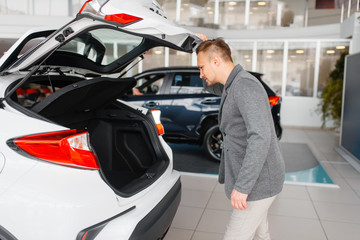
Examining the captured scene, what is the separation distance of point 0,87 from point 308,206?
321cm

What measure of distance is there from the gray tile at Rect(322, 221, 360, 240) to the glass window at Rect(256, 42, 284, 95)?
7292mm

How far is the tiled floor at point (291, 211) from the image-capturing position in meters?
3.01

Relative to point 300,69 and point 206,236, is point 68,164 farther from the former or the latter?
point 300,69

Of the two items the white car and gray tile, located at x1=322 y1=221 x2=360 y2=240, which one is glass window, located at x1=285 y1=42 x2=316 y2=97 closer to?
gray tile, located at x1=322 y1=221 x2=360 y2=240

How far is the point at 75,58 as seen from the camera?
2494 millimetres

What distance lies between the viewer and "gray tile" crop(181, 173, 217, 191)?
165 inches

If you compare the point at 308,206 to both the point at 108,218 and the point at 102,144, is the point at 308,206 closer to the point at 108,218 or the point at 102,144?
the point at 102,144

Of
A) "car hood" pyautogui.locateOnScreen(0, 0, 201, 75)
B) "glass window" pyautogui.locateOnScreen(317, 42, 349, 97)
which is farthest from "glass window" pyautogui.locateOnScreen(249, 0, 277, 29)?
"car hood" pyautogui.locateOnScreen(0, 0, 201, 75)

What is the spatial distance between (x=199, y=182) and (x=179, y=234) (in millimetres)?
1478

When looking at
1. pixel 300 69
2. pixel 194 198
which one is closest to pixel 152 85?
pixel 194 198

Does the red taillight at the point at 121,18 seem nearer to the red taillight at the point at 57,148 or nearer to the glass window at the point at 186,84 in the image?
the red taillight at the point at 57,148

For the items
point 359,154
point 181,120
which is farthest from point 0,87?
point 359,154

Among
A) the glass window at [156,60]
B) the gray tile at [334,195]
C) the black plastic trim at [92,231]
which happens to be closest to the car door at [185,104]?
the gray tile at [334,195]

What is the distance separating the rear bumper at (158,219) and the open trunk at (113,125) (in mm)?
170
